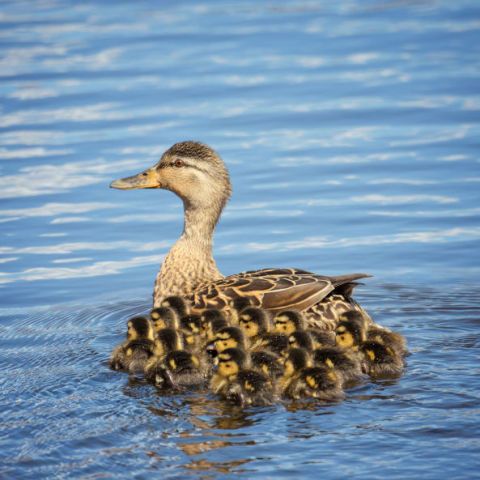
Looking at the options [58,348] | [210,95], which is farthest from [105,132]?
[58,348]

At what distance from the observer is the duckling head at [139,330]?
24.5 feet

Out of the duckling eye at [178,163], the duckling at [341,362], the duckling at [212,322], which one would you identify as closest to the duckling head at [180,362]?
the duckling at [212,322]

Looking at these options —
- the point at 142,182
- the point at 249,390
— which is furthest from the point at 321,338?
the point at 142,182

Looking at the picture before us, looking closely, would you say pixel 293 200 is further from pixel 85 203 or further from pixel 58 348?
pixel 58 348

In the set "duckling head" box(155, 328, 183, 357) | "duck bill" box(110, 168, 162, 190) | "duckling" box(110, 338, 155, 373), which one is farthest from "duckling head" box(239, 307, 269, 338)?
"duck bill" box(110, 168, 162, 190)

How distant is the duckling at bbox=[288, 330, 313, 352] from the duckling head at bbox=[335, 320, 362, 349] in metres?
0.25

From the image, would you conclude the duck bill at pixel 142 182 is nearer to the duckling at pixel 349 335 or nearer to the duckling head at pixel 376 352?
the duckling at pixel 349 335

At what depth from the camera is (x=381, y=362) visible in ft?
23.2

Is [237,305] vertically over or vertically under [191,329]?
over

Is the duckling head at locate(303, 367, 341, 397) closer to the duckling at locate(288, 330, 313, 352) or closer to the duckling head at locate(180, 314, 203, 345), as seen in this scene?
the duckling at locate(288, 330, 313, 352)

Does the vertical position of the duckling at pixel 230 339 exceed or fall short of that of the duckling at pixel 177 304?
it falls short

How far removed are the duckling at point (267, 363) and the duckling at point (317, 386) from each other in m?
0.17

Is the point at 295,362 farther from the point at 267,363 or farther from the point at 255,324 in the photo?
the point at 255,324

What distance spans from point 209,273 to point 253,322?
44.3 inches
